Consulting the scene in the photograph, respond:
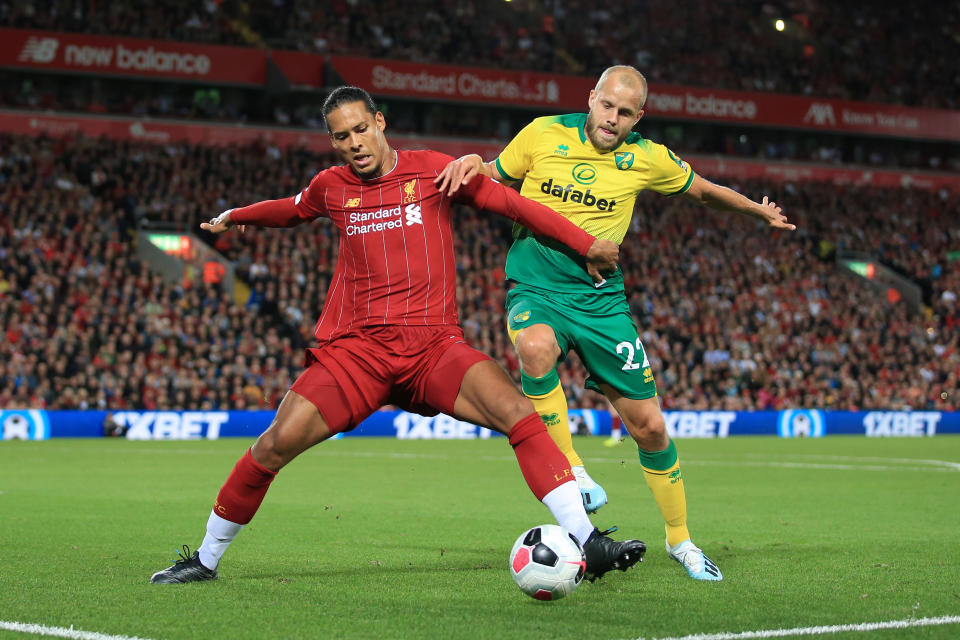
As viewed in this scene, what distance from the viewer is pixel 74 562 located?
21.6 feet

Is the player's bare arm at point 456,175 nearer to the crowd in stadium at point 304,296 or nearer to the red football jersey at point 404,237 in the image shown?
the red football jersey at point 404,237

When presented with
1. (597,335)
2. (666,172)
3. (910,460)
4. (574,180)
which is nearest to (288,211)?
(574,180)

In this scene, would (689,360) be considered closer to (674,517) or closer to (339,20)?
(339,20)

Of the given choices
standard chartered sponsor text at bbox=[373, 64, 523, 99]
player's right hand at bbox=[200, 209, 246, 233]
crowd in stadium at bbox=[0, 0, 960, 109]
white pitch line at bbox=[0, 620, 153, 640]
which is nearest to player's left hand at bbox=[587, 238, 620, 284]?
player's right hand at bbox=[200, 209, 246, 233]

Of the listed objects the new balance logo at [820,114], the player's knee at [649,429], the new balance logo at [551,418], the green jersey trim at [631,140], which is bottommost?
the player's knee at [649,429]

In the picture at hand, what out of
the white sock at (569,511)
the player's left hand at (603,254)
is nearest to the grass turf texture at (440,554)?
the white sock at (569,511)

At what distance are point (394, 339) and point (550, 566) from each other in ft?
4.31

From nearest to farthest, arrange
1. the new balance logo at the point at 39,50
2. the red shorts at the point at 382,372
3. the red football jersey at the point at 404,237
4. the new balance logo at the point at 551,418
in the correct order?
the red shorts at the point at 382,372, the red football jersey at the point at 404,237, the new balance logo at the point at 551,418, the new balance logo at the point at 39,50

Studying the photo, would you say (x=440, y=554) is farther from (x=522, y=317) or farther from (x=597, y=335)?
(x=597, y=335)

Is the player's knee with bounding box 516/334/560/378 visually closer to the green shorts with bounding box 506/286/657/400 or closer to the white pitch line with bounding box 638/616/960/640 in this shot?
the green shorts with bounding box 506/286/657/400

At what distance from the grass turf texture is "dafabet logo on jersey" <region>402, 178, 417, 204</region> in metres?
1.90

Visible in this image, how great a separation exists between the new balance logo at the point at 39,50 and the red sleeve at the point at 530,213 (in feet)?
94.1

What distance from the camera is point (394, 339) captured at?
18.3 ft

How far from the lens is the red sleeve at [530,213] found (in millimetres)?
5578
